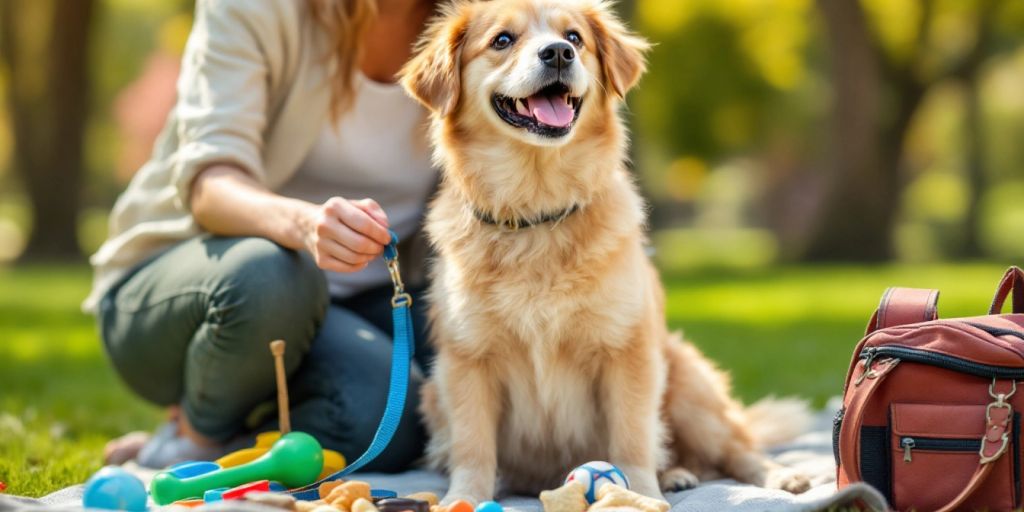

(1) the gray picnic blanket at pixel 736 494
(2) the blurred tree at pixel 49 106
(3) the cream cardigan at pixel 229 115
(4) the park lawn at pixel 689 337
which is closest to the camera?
(1) the gray picnic blanket at pixel 736 494

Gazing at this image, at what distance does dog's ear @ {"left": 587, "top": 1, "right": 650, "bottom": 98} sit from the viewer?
9.37 feet

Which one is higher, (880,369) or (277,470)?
(880,369)

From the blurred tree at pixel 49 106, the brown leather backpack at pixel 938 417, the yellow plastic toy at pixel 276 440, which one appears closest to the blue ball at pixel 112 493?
the yellow plastic toy at pixel 276 440

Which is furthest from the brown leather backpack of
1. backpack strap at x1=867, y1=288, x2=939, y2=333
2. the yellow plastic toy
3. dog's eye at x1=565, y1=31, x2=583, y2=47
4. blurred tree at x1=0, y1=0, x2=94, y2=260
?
blurred tree at x1=0, y1=0, x2=94, y2=260

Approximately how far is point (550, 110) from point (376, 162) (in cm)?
92

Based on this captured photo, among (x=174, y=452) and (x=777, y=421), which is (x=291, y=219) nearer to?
(x=174, y=452)

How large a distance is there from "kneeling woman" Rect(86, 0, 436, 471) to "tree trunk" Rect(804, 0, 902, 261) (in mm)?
10961

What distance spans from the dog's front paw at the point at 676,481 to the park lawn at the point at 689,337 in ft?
5.16

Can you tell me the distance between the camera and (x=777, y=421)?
3311 millimetres

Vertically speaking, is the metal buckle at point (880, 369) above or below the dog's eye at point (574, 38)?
below

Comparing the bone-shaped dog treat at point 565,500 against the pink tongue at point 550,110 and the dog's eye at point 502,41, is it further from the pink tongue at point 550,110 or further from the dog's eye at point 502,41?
the dog's eye at point 502,41

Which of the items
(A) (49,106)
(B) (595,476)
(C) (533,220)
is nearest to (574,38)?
(C) (533,220)

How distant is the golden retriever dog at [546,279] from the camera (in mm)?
2611

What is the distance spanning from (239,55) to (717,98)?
18.9 metres
